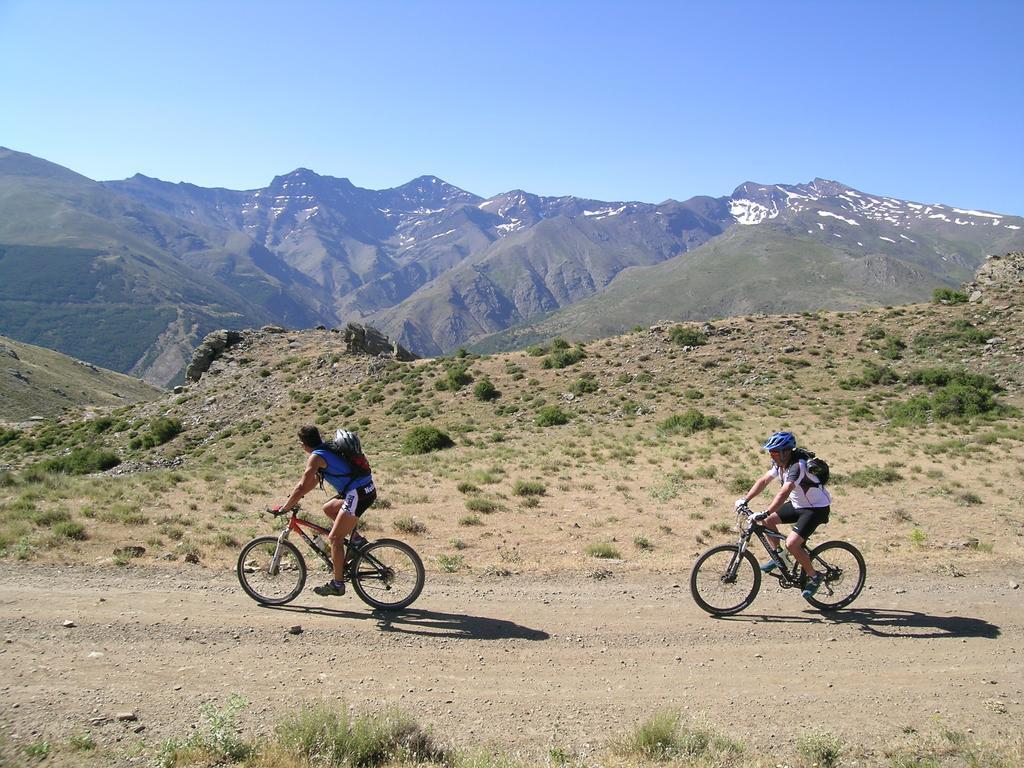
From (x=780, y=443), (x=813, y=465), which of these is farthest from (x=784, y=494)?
(x=780, y=443)

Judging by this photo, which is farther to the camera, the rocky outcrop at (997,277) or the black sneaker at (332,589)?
the rocky outcrop at (997,277)

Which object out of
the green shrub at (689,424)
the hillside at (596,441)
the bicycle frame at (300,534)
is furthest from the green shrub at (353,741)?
the green shrub at (689,424)

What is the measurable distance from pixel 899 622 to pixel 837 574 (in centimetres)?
92

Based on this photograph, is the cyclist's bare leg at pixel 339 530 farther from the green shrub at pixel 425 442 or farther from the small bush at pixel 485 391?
the small bush at pixel 485 391

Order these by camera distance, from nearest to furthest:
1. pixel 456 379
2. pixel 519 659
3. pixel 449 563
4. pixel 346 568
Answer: pixel 519 659 < pixel 346 568 < pixel 449 563 < pixel 456 379

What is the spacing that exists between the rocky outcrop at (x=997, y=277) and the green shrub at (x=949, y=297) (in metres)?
0.46

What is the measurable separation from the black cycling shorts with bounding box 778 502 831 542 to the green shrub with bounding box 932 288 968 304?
4993 centimetres

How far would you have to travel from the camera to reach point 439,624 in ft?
26.0

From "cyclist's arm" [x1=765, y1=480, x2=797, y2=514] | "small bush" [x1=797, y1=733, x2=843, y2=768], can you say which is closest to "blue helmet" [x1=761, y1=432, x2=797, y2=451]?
"cyclist's arm" [x1=765, y1=480, x2=797, y2=514]

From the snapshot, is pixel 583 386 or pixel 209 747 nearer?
pixel 209 747

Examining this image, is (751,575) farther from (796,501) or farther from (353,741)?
(353,741)

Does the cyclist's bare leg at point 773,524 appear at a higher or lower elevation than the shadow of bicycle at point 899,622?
higher

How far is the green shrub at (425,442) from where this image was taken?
92.3ft

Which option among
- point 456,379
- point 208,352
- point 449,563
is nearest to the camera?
point 449,563
